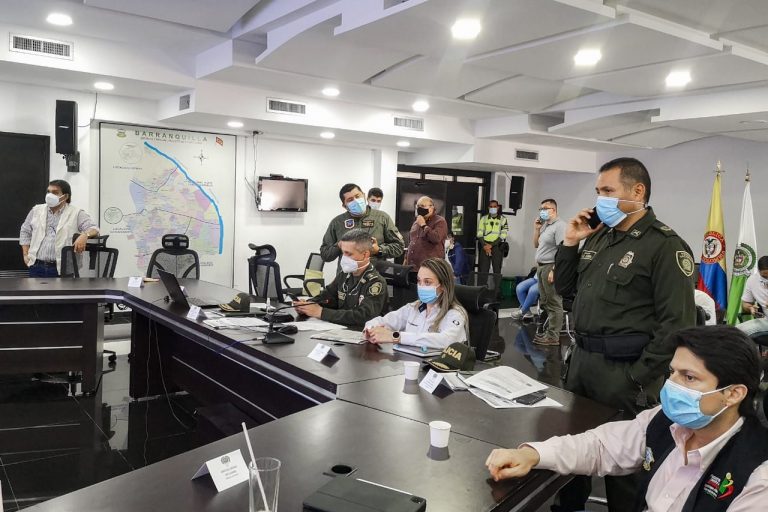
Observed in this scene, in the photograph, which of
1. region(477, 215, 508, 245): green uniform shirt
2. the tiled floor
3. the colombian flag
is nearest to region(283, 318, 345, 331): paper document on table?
the tiled floor

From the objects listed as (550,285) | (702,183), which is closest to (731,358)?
(550,285)

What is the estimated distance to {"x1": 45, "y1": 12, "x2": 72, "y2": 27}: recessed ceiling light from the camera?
4.68 m

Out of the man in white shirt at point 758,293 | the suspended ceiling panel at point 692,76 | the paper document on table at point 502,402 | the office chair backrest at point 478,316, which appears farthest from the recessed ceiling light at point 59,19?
the man in white shirt at point 758,293

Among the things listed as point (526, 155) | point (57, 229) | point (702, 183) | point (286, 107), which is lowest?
point (57, 229)

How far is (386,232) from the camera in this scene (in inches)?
209

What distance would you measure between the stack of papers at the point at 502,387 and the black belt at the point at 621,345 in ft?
0.97

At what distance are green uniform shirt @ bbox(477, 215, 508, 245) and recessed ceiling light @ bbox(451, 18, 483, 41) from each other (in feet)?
20.0

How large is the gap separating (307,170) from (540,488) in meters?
7.31

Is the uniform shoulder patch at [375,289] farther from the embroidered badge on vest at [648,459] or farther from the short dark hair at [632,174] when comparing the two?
the embroidered badge on vest at [648,459]

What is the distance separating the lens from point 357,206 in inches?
195

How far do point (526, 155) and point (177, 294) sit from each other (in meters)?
6.78

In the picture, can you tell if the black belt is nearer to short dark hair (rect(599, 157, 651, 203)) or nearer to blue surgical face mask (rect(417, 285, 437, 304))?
short dark hair (rect(599, 157, 651, 203))

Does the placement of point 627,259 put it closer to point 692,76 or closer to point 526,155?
point 692,76

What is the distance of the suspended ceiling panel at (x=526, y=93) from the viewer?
585cm
